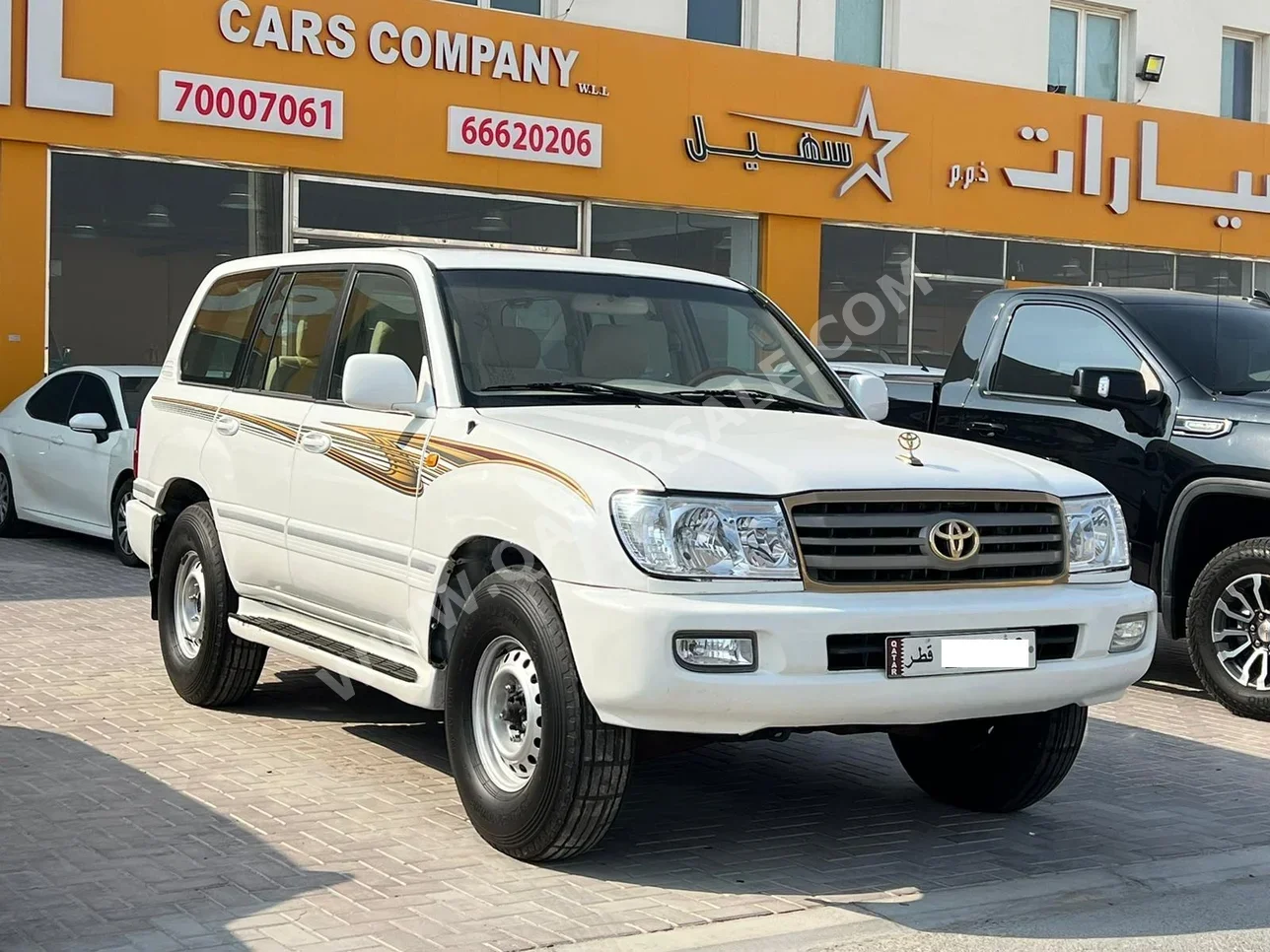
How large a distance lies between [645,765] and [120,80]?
12.6 metres

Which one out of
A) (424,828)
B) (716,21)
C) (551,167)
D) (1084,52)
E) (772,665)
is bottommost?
(424,828)

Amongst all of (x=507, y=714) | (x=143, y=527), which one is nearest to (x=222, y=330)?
(x=143, y=527)

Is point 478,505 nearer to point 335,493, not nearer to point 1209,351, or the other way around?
point 335,493

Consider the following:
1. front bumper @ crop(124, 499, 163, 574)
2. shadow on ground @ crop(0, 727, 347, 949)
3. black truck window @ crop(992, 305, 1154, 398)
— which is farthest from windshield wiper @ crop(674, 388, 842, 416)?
front bumper @ crop(124, 499, 163, 574)

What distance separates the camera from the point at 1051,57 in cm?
2495

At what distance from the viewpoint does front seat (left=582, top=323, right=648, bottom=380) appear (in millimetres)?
6395

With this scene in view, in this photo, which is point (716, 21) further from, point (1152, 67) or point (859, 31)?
point (1152, 67)

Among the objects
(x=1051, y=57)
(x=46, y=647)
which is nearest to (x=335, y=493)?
(x=46, y=647)

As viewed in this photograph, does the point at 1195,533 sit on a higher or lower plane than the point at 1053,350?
lower

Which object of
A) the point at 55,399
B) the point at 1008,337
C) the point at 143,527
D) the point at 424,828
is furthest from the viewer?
the point at 55,399

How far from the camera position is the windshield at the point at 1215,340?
28.8 feet

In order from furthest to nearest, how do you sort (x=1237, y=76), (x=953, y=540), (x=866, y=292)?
(x=1237, y=76) < (x=866, y=292) < (x=953, y=540)

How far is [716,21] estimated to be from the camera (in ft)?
71.5

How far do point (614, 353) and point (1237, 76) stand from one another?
76.6 feet
